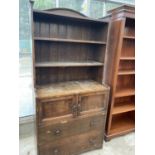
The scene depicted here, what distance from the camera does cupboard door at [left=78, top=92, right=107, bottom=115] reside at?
174cm

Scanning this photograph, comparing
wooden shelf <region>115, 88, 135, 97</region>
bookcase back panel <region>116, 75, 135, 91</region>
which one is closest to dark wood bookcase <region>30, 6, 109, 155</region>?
wooden shelf <region>115, 88, 135, 97</region>

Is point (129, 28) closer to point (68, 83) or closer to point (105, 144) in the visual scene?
point (68, 83)

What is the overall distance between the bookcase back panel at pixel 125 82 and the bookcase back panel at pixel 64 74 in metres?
0.48

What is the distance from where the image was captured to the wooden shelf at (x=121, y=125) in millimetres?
2303

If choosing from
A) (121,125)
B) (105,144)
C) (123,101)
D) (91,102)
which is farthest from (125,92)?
(105,144)

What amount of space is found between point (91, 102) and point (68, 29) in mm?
1005

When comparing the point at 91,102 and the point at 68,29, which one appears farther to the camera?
the point at 68,29

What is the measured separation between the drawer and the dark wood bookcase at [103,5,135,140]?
0.90 ft

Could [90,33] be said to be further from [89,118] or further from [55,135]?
[55,135]

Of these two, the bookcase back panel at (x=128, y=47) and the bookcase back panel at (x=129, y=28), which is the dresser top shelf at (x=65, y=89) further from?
the bookcase back panel at (x=129, y=28)

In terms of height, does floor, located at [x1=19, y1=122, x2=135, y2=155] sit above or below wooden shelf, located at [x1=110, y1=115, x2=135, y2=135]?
below

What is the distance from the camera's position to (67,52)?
200 cm

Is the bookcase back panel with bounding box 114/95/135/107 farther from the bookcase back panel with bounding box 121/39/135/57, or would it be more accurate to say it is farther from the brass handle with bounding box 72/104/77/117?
the brass handle with bounding box 72/104/77/117
